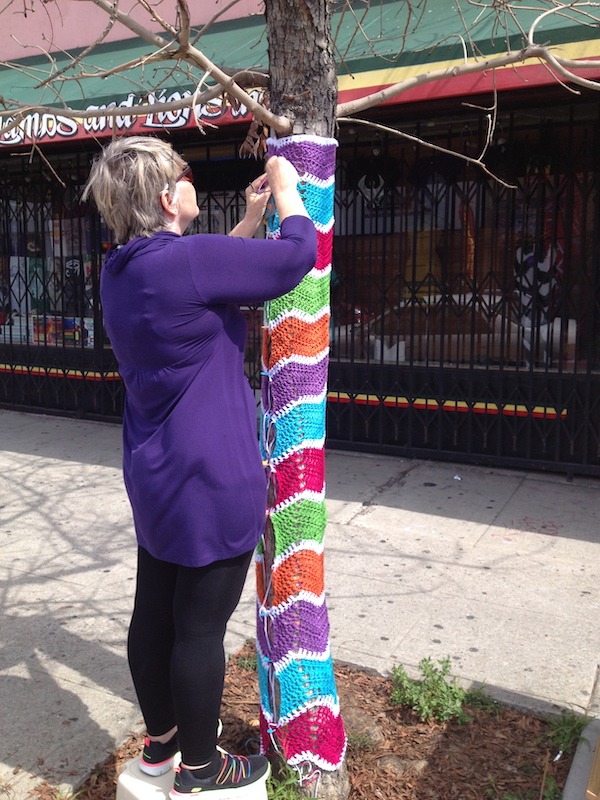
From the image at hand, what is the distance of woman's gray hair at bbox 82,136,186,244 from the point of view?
6.73ft

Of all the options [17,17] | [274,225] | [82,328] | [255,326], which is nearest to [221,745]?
[274,225]

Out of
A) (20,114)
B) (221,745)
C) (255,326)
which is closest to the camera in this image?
(221,745)

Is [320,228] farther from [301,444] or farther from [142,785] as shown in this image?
[142,785]

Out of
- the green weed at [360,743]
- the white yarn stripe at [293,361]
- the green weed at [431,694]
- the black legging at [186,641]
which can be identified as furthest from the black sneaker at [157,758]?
the white yarn stripe at [293,361]

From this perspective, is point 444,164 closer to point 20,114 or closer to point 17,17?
point 20,114

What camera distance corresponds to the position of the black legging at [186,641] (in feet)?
7.04

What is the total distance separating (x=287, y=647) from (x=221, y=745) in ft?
2.13

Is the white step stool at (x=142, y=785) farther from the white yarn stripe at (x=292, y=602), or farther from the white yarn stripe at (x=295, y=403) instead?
the white yarn stripe at (x=295, y=403)

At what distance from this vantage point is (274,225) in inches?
96.7

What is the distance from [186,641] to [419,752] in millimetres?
1162

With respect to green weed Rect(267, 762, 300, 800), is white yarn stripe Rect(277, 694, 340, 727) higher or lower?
higher

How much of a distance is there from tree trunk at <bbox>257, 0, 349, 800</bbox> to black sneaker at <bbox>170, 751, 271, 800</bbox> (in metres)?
0.20

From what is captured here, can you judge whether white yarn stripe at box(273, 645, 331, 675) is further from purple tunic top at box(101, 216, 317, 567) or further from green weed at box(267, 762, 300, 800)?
purple tunic top at box(101, 216, 317, 567)

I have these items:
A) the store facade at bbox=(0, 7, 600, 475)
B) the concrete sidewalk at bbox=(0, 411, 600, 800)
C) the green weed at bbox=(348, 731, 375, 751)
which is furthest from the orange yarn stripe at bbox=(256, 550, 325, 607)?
the store facade at bbox=(0, 7, 600, 475)
